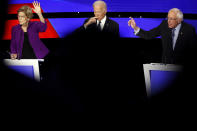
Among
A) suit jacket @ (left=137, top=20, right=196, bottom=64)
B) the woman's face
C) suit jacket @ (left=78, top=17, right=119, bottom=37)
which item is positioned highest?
the woman's face

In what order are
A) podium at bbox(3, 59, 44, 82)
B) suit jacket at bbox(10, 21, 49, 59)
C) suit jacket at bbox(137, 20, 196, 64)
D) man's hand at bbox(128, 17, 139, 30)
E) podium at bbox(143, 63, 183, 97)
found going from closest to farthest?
podium at bbox(143, 63, 183, 97) < podium at bbox(3, 59, 44, 82) < suit jacket at bbox(137, 20, 196, 64) < man's hand at bbox(128, 17, 139, 30) < suit jacket at bbox(10, 21, 49, 59)

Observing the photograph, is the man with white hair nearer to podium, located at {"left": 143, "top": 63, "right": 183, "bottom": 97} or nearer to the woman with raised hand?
the woman with raised hand

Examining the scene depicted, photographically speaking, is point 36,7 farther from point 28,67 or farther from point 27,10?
point 28,67

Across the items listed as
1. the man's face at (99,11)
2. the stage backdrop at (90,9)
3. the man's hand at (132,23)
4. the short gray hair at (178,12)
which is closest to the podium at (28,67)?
the stage backdrop at (90,9)

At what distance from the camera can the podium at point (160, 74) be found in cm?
112

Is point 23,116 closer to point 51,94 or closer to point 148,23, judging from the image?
point 51,94

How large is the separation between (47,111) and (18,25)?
976mm

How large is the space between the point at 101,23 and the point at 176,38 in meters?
0.70

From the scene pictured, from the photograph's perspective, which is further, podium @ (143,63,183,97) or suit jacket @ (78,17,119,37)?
suit jacket @ (78,17,119,37)

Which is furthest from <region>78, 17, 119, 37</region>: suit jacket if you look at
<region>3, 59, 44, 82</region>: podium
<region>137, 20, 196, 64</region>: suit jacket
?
<region>3, 59, 44, 82</region>: podium

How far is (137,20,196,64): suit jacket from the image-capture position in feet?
5.65

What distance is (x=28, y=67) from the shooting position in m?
1.39

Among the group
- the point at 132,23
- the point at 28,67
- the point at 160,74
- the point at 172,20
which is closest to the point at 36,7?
the point at 28,67

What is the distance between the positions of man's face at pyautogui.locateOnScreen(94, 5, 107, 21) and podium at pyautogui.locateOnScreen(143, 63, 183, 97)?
909mm
